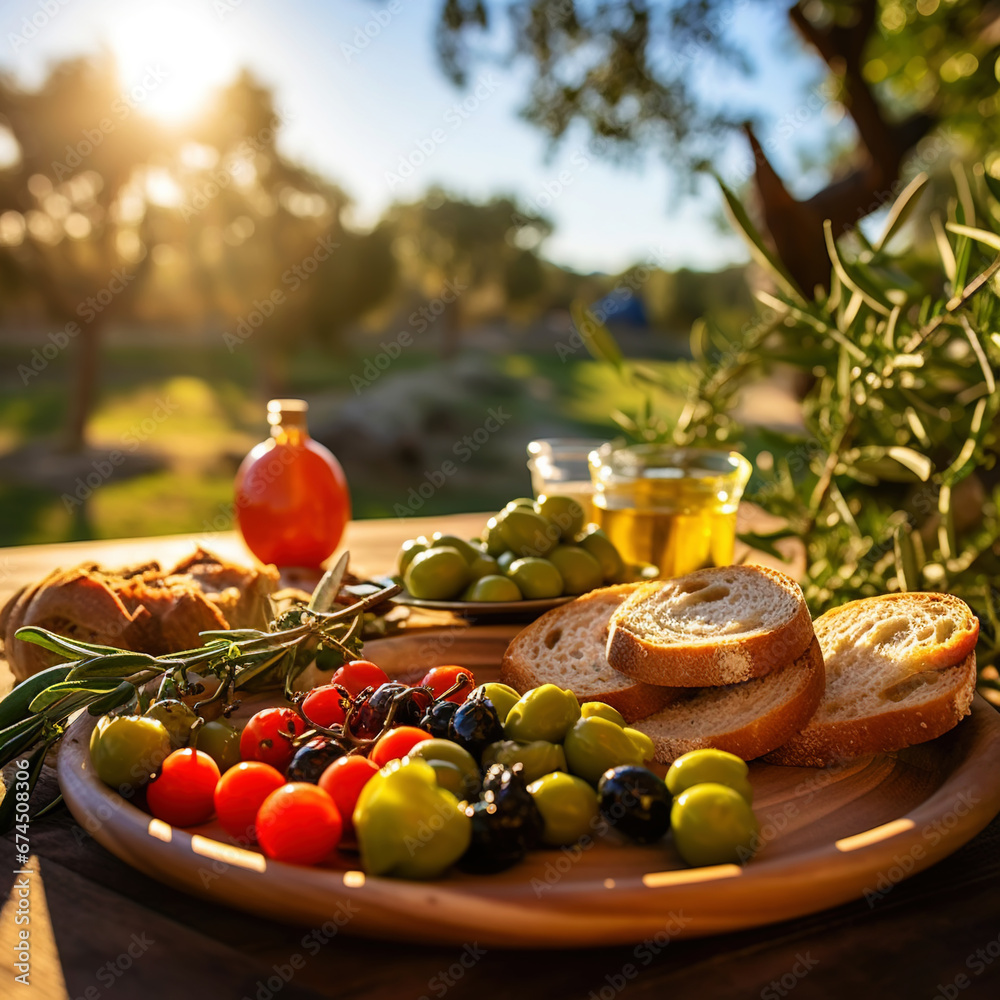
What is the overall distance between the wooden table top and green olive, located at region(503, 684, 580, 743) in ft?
1.00

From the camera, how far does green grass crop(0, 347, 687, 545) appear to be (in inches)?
376

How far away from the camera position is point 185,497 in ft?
33.2

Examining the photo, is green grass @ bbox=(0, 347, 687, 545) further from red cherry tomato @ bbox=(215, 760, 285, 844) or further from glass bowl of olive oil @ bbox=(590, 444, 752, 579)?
red cherry tomato @ bbox=(215, 760, 285, 844)

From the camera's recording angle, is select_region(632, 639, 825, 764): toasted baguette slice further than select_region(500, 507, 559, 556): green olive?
No

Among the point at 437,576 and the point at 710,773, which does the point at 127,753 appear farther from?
the point at 437,576

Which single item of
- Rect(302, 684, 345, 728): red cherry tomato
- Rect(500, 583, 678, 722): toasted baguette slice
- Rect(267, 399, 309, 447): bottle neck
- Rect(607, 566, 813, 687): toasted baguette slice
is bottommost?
Rect(500, 583, 678, 722): toasted baguette slice

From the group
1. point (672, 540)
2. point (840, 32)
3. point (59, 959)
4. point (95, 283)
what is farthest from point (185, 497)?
point (59, 959)

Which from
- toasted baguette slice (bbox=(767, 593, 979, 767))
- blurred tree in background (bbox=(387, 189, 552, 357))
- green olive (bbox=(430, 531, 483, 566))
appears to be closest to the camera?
toasted baguette slice (bbox=(767, 593, 979, 767))

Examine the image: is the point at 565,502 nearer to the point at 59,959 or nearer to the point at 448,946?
the point at 448,946

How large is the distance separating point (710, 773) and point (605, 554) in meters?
0.93

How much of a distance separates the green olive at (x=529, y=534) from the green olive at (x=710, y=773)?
0.90 m

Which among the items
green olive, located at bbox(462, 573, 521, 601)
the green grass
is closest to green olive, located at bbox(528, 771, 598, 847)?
green olive, located at bbox(462, 573, 521, 601)

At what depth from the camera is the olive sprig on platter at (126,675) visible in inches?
44.4

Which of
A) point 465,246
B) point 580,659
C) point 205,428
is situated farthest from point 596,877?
point 465,246
